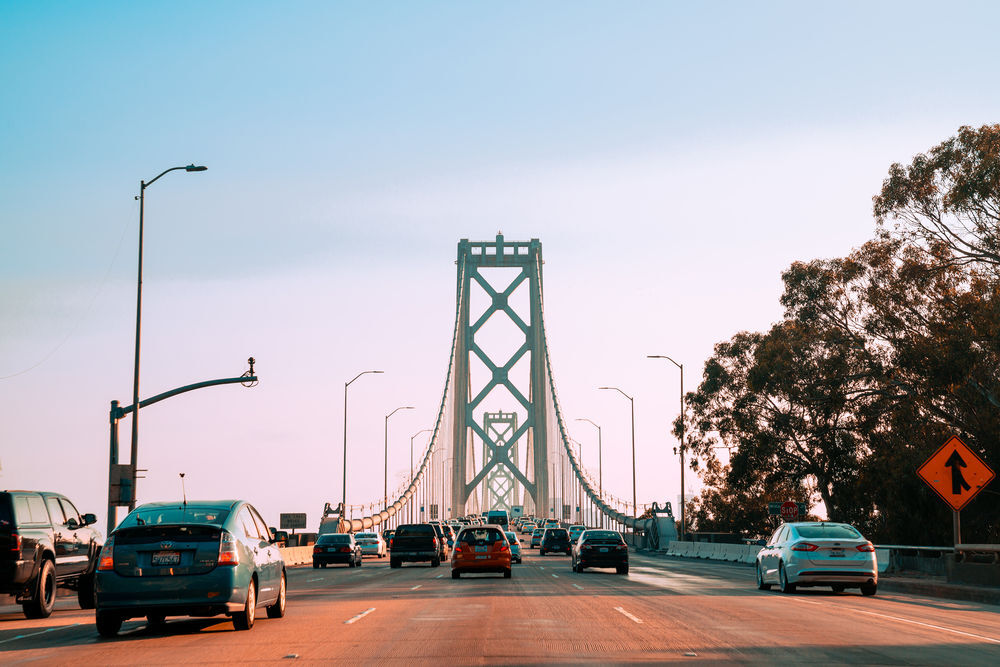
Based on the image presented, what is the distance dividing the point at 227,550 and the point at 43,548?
5250 millimetres

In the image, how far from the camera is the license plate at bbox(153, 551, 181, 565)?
49.8ft

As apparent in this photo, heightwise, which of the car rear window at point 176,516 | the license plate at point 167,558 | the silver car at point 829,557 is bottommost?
the silver car at point 829,557

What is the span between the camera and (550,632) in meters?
16.0

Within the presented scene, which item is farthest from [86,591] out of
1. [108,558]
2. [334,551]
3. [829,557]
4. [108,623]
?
[334,551]

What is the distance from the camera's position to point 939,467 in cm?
2833

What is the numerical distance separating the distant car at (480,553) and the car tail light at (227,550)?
18.6 m

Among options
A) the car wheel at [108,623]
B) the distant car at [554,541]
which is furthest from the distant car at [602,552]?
the car wheel at [108,623]

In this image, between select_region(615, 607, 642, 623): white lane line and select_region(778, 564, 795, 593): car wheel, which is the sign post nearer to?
select_region(778, 564, 795, 593): car wheel

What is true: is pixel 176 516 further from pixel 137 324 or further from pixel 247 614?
pixel 137 324

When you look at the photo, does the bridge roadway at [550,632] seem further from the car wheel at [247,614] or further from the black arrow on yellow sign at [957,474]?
the black arrow on yellow sign at [957,474]

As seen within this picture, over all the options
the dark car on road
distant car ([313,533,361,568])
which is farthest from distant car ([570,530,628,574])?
distant car ([313,533,361,568])

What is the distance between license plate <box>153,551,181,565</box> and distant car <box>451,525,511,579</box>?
19028 mm

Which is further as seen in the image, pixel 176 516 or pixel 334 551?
pixel 334 551

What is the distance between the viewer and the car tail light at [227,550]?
1531cm
